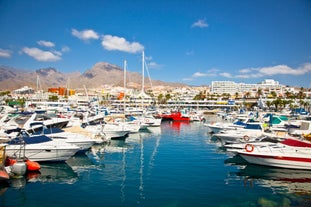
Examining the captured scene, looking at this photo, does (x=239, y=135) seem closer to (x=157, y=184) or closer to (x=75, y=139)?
(x=157, y=184)

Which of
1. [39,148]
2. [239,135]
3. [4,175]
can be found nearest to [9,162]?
[39,148]

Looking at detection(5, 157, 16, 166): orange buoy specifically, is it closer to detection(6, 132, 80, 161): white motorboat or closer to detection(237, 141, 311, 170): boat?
detection(6, 132, 80, 161): white motorboat

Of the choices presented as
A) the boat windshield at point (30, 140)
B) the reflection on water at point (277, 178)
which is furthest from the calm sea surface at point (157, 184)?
the boat windshield at point (30, 140)

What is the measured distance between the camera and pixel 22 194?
1495cm

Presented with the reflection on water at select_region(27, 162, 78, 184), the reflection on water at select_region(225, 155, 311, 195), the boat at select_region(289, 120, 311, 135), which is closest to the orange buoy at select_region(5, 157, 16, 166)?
the reflection on water at select_region(27, 162, 78, 184)

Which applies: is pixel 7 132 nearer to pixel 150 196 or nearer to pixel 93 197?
pixel 93 197

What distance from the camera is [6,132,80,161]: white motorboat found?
20.0 meters

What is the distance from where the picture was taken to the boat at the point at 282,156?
19.8m

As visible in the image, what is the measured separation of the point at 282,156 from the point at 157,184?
10373mm

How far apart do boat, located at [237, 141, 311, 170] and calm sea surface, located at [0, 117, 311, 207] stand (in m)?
0.56

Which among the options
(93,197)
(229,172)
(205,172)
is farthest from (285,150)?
(93,197)

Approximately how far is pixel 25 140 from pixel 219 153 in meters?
18.8

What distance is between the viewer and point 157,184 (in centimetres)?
1689

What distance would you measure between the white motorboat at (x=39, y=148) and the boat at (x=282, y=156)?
47.9 ft
